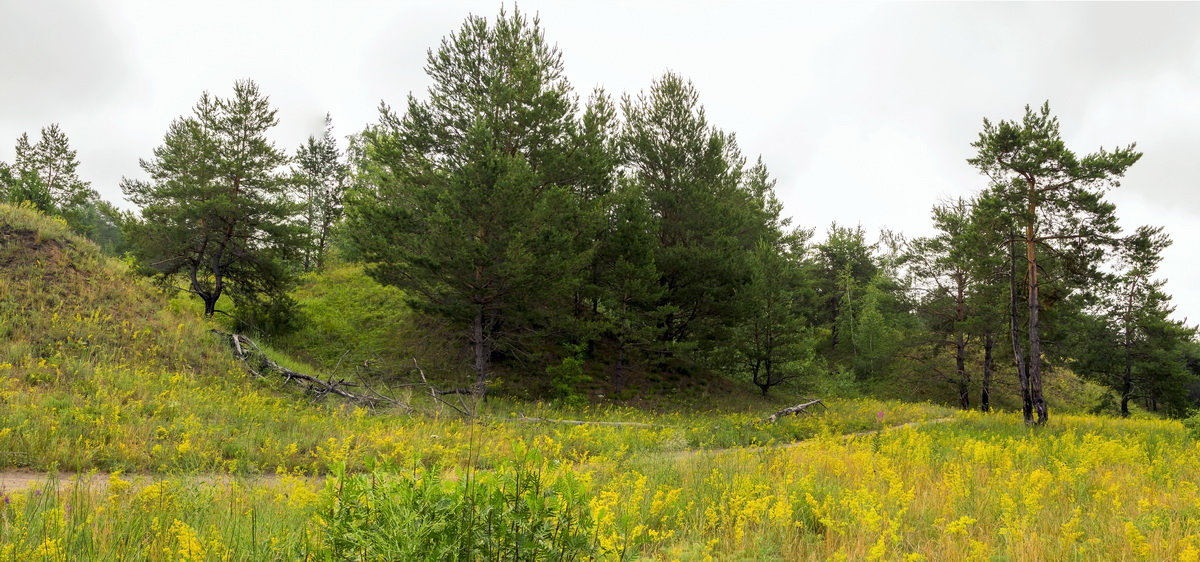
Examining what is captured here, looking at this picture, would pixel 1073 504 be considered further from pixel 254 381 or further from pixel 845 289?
pixel 845 289

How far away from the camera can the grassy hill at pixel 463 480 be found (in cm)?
207

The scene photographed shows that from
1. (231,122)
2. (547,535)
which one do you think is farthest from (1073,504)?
(231,122)

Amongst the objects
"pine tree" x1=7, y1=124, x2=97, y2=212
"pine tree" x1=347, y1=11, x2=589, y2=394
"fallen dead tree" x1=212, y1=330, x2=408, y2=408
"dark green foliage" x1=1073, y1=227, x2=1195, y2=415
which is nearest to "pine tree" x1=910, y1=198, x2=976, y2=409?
"dark green foliage" x1=1073, y1=227, x2=1195, y2=415

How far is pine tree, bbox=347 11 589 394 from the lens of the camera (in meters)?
13.5

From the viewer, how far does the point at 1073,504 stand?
4336mm

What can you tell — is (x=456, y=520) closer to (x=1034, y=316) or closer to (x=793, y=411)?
(x=793, y=411)

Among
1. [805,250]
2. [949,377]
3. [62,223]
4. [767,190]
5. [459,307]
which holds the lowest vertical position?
[949,377]

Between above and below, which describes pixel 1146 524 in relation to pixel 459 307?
below

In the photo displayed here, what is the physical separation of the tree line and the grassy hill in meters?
3.96

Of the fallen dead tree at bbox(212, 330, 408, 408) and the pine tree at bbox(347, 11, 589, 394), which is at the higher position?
the pine tree at bbox(347, 11, 589, 394)

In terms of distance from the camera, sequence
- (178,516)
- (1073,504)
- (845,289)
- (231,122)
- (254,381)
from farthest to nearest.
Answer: (845,289), (231,122), (254,381), (1073,504), (178,516)

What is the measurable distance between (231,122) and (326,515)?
23015 millimetres

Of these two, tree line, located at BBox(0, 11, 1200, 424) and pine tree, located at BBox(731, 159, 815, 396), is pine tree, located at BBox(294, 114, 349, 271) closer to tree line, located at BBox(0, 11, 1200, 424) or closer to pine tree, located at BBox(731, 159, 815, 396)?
tree line, located at BBox(0, 11, 1200, 424)

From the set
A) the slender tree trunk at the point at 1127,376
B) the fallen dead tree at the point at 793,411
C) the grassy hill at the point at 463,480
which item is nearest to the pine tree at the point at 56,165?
the grassy hill at the point at 463,480
